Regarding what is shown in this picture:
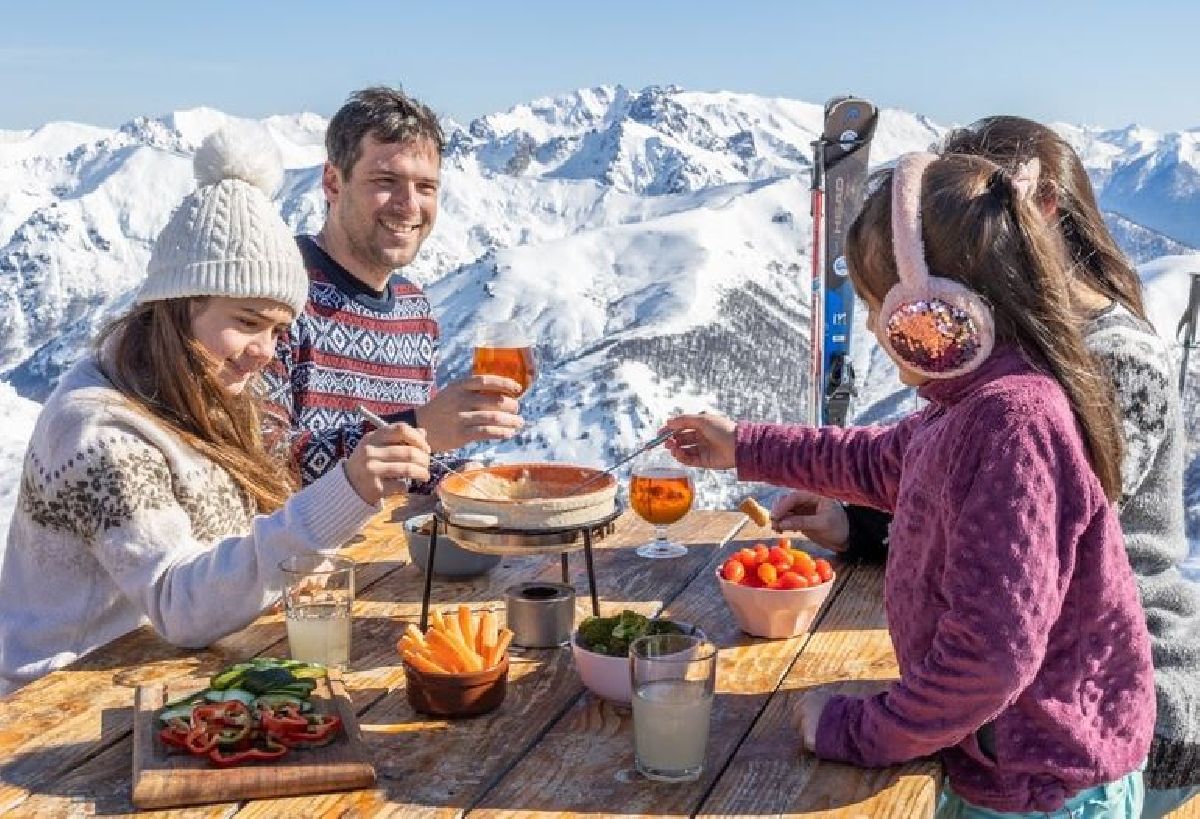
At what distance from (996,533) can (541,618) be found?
110 cm

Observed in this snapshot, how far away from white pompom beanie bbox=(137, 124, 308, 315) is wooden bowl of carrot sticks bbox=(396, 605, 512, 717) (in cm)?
113

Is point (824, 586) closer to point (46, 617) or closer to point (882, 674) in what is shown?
point (882, 674)

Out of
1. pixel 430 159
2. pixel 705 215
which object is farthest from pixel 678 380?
pixel 430 159

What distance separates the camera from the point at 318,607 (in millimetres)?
2602

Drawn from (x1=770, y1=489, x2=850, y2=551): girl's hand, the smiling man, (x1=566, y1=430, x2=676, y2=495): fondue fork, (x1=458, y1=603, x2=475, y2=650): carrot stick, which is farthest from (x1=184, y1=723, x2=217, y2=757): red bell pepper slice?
the smiling man

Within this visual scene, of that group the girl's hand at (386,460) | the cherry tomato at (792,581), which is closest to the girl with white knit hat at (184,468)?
the girl's hand at (386,460)

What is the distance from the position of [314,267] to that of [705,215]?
447 ft

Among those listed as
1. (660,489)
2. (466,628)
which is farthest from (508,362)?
(466,628)

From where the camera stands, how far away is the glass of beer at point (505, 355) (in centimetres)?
331

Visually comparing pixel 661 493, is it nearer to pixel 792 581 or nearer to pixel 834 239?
pixel 792 581

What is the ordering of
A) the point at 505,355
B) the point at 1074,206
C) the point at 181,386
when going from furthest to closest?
the point at 505,355, the point at 181,386, the point at 1074,206

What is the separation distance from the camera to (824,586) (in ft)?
9.11

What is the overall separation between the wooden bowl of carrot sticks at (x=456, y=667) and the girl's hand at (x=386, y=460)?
37 cm

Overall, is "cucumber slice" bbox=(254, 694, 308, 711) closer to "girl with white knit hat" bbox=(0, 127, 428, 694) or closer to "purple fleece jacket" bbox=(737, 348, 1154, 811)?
"girl with white knit hat" bbox=(0, 127, 428, 694)
